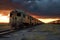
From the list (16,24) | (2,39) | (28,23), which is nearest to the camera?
(2,39)

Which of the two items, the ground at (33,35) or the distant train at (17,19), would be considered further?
the distant train at (17,19)

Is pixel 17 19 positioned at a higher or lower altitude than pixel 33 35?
higher

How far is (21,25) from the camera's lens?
30781mm

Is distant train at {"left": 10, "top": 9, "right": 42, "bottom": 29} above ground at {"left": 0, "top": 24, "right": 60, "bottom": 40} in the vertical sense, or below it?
above

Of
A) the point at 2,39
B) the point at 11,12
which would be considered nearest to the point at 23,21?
the point at 11,12

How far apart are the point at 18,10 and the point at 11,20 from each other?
2666mm

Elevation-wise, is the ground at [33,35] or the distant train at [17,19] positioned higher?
the distant train at [17,19]

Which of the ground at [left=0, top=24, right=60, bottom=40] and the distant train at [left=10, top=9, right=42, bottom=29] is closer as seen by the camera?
the ground at [left=0, top=24, right=60, bottom=40]

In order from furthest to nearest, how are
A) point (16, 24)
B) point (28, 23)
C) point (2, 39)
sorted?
point (28, 23), point (16, 24), point (2, 39)

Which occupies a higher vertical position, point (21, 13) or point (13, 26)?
point (21, 13)

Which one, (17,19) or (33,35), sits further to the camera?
(17,19)

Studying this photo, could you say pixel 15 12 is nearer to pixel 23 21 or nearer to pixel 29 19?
pixel 23 21

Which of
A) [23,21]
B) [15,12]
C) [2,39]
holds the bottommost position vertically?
[2,39]

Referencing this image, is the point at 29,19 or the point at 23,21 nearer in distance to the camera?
the point at 23,21
